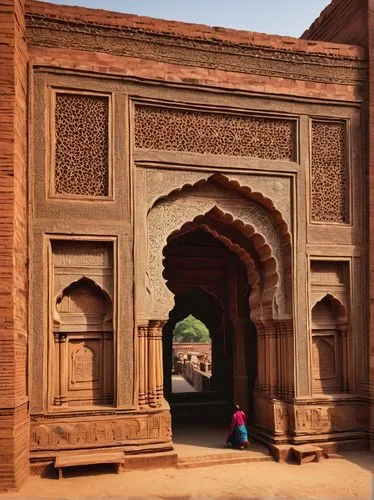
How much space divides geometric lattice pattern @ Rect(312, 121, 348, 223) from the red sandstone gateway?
28 millimetres

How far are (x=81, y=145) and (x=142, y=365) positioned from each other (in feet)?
11.1

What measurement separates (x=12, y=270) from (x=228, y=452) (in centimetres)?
438

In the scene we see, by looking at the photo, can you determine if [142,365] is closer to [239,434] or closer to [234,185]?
[239,434]

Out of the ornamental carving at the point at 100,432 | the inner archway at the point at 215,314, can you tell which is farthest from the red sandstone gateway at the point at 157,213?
the inner archway at the point at 215,314

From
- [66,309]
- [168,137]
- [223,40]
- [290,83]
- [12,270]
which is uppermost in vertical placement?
[223,40]

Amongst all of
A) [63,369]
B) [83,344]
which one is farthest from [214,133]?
[63,369]

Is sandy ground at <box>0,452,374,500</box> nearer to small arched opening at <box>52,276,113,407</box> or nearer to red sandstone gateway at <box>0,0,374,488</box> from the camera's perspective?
red sandstone gateway at <box>0,0,374,488</box>

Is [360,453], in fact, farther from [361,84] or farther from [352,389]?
[361,84]

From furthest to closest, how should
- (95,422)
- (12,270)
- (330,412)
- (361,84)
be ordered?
(361,84), (330,412), (95,422), (12,270)

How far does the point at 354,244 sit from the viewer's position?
29.7ft

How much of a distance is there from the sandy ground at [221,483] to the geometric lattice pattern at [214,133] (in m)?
4.77

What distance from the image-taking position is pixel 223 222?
29.8 ft

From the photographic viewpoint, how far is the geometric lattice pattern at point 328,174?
9.02 metres

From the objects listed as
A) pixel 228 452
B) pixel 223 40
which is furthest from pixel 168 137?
pixel 228 452
